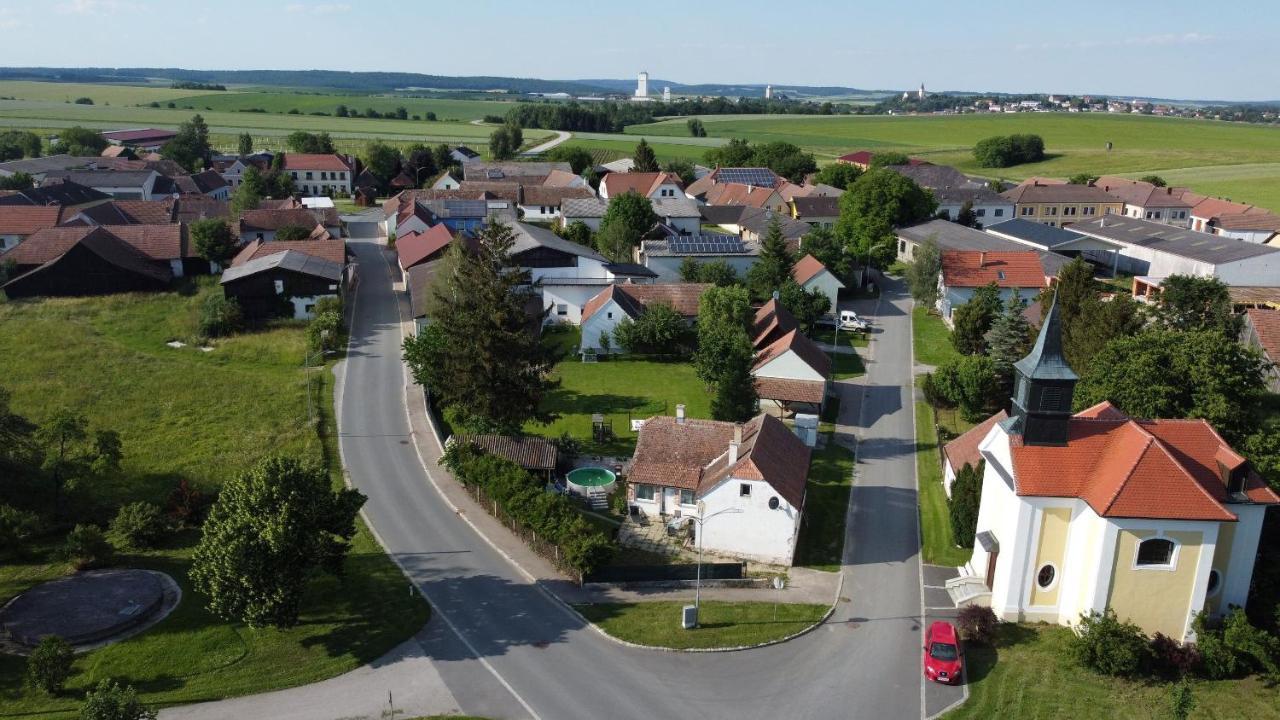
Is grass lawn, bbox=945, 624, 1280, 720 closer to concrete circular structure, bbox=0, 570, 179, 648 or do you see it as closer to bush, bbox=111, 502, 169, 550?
concrete circular structure, bbox=0, 570, 179, 648

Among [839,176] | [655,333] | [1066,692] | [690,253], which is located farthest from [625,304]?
[839,176]

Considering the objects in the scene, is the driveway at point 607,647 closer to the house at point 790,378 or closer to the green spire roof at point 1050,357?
the house at point 790,378

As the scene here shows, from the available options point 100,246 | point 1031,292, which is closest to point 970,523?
point 1031,292

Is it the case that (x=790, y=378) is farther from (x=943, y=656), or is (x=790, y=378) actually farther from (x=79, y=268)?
(x=79, y=268)

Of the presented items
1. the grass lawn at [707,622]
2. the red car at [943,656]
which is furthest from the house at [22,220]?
the red car at [943,656]

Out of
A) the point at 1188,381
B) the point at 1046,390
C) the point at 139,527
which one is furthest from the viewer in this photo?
the point at 1188,381

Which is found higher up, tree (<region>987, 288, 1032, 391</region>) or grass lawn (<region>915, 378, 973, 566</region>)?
tree (<region>987, 288, 1032, 391</region>)

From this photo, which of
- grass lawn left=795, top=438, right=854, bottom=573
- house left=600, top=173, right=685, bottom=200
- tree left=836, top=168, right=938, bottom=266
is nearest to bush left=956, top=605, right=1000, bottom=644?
grass lawn left=795, top=438, right=854, bottom=573
